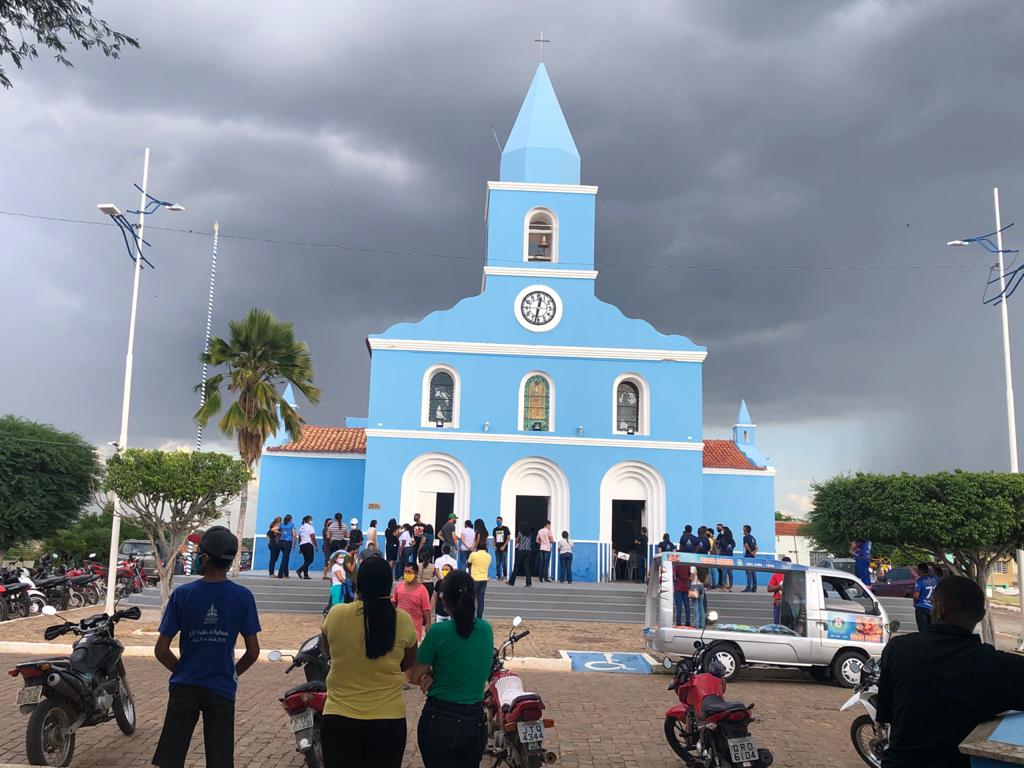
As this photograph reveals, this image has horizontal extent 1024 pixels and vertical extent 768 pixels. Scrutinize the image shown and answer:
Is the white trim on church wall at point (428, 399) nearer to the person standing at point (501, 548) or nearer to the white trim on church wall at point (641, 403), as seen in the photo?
the person standing at point (501, 548)

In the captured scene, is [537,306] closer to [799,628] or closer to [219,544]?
[799,628]

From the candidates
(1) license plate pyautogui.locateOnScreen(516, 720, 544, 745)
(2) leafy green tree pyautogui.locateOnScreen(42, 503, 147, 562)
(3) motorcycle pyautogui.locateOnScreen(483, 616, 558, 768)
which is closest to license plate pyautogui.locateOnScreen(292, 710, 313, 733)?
(3) motorcycle pyautogui.locateOnScreen(483, 616, 558, 768)

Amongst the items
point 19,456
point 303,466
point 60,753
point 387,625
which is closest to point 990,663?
point 387,625

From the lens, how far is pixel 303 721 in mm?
6277

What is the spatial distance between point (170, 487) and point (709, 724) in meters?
12.2

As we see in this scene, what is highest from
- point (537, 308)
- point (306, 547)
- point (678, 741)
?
point (537, 308)

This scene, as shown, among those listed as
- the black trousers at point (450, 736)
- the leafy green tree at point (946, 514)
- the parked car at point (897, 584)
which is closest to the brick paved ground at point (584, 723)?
the black trousers at point (450, 736)

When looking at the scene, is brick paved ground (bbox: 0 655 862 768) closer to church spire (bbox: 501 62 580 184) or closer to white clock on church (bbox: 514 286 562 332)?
white clock on church (bbox: 514 286 562 332)

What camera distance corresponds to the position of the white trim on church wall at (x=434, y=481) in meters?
24.4

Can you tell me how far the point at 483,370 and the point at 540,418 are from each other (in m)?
2.16

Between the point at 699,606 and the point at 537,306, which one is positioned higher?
A: the point at 537,306

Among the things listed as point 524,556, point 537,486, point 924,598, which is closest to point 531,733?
point 924,598

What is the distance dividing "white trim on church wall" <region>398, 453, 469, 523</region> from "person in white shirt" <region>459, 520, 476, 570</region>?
4382 mm

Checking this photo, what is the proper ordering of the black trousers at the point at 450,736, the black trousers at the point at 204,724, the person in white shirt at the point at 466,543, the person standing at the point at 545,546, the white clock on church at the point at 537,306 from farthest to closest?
the white clock on church at the point at 537,306
the person standing at the point at 545,546
the person in white shirt at the point at 466,543
the black trousers at the point at 204,724
the black trousers at the point at 450,736
